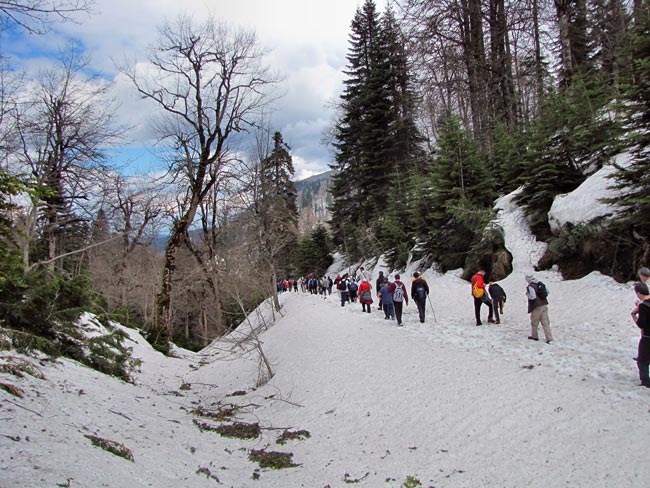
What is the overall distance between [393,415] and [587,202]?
10061mm

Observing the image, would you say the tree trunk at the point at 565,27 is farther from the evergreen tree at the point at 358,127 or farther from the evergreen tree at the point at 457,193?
the evergreen tree at the point at 358,127

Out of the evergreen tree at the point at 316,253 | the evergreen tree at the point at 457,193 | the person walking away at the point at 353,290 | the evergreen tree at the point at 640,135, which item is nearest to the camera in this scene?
the evergreen tree at the point at 640,135

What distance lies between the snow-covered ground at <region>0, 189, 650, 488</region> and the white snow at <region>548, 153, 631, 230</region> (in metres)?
2.16

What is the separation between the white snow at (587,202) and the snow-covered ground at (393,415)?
7.10ft

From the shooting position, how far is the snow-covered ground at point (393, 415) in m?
4.09

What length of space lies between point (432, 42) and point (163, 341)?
1839 cm

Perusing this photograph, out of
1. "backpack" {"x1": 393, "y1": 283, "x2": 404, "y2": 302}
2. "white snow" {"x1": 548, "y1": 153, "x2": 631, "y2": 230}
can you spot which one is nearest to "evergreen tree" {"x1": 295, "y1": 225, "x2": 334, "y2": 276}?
"backpack" {"x1": 393, "y1": 283, "x2": 404, "y2": 302}

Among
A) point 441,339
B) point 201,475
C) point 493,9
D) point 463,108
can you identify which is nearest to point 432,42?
point 493,9

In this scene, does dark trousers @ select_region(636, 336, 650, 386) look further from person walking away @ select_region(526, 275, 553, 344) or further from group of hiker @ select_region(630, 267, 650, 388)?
person walking away @ select_region(526, 275, 553, 344)

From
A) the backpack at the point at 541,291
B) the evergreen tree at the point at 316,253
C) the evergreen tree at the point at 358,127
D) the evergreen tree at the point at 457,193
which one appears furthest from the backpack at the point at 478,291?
the evergreen tree at the point at 316,253

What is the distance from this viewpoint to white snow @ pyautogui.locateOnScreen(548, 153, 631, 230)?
11555 millimetres

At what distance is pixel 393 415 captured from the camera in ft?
22.3

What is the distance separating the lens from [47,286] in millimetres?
6352

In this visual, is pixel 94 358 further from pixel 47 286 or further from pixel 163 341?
pixel 163 341
